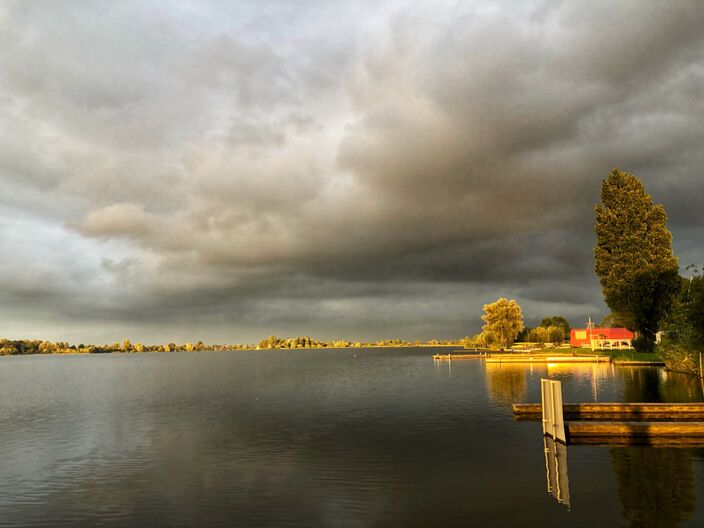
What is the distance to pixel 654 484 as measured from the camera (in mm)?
23375

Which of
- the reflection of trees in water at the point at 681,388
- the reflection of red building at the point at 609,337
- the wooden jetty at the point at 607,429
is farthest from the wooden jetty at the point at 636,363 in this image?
the wooden jetty at the point at 607,429

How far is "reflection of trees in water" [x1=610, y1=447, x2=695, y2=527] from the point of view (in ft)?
63.2

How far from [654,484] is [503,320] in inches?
6098

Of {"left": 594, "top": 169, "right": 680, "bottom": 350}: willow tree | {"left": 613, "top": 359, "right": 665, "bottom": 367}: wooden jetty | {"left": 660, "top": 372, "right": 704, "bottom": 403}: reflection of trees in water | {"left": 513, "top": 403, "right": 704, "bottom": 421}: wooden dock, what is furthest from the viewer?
{"left": 613, "top": 359, "right": 665, "bottom": 367}: wooden jetty

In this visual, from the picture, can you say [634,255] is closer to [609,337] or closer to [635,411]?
[635,411]

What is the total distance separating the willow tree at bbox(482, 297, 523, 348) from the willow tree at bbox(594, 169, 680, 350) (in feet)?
267

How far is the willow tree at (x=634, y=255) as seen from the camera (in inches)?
3339

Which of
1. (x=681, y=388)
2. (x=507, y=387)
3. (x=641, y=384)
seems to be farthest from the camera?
(x=507, y=387)

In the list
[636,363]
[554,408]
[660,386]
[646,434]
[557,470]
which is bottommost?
[557,470]

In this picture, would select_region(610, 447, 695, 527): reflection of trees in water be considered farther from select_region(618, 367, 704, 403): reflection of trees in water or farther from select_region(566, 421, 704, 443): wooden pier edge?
select_region(618, 367, 704, 403): reflection of trees in water

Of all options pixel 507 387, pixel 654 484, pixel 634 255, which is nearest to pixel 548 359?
pixel 634 255

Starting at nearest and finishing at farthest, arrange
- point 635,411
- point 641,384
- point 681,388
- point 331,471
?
point 331,471 < point 635,411 < point 681,388 < point 641,384

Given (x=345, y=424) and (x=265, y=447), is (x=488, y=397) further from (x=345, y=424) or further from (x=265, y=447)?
(x=265, y=447)

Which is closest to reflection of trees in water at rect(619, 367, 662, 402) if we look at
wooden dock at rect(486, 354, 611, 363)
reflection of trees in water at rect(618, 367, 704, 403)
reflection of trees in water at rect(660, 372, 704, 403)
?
reflection of trees in water at rect(618, 367, 704, 403)
